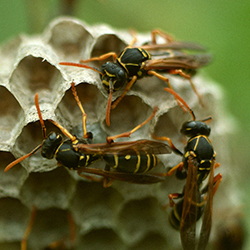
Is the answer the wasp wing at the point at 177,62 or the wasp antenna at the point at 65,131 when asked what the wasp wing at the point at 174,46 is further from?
the wasp antenna at the point at 65,131

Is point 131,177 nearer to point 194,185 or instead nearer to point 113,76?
point 194,185

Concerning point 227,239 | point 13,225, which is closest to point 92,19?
point 13,225

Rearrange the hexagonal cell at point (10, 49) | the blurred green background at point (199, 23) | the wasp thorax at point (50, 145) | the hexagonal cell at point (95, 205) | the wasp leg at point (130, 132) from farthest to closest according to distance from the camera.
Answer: the blurred green background at point (199, 23) → the hexagonal cell at point (10, 49) → the hexagonal cell at point (95, 205) → the wasp leg at point (130, 132) → the wasp thorax at point (50, 145)

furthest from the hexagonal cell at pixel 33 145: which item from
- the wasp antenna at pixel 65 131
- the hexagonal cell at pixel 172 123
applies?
the hexagonal cell at pixel 172 123

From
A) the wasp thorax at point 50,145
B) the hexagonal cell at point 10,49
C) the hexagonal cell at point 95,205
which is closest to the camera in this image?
the wasp thorax at point 50,145

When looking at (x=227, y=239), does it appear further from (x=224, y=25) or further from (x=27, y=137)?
(x=224, y=25)

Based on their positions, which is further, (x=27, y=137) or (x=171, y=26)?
(x=171, y=26)

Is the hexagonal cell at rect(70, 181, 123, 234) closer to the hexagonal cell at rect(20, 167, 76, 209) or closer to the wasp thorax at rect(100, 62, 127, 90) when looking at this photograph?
the hexagonal cell at rect(20, 167, 76, 209)
